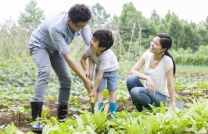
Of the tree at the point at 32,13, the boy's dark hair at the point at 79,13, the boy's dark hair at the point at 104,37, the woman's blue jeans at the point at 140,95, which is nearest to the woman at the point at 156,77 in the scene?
the woman's blue jeans at the point at 140,95

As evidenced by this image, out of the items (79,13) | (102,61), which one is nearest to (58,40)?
(79,13)

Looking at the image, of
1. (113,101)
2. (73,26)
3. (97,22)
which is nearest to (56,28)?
(73,26)

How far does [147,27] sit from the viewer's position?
32875 millimetres

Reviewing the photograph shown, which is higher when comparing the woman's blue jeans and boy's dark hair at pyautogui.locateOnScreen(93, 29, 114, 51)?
boy's dark hair at pyautogui.locateOnScreen(93, 29, 114, 51)

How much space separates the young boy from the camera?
3.71 meters

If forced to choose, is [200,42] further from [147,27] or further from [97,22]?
[97,22]

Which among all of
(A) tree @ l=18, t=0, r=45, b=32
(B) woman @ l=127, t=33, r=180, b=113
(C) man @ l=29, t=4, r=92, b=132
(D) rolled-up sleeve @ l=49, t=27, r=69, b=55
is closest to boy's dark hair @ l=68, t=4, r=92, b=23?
(C) man @ l=29, t=4, r=92, b=132

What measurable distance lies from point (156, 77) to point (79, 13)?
1.27 meters

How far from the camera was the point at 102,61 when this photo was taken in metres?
3.86

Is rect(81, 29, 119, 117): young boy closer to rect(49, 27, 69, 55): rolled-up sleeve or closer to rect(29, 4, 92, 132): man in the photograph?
rect(29, 4, 92, 132): man

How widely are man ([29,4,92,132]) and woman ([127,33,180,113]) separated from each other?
2.19 ft

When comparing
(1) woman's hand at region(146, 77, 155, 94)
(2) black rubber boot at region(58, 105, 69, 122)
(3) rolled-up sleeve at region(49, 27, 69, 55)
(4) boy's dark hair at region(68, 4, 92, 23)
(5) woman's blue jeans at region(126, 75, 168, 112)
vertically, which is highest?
(4) boy's dark hair at region(68, 4, 92, 23)

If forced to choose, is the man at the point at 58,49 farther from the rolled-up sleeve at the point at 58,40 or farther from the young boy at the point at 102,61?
the young boy at the point at 102,61

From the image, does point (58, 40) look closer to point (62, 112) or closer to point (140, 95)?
point (62, 112)
